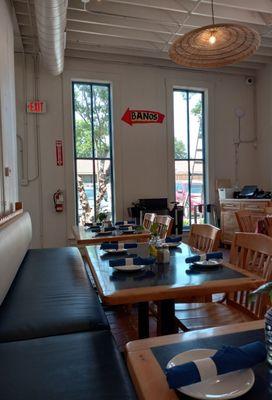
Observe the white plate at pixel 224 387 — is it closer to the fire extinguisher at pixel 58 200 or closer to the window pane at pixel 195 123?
the fire extinguisher at pixel 58 200

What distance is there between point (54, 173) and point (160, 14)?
10.2 feet

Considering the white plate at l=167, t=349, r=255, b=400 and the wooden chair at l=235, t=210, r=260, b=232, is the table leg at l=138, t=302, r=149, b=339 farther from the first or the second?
the wooden chair at l=235, t=210, r=260, b=232

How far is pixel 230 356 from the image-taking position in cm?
82

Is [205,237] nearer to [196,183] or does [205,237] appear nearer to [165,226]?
[165,226]

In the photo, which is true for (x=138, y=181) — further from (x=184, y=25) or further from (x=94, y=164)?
(x=184, y=25)

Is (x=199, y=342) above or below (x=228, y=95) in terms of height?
below

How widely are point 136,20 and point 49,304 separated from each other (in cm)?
446

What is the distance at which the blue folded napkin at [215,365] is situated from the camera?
2.49 ft

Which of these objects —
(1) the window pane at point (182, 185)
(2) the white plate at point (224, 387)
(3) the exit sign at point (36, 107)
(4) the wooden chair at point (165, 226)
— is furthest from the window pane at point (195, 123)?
(2) the white plate at point (224, 387)

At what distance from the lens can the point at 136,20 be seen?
4855mm

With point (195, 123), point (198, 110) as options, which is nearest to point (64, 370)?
point (195, 123)

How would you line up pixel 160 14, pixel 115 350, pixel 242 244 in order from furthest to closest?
1. pixel 160 14
2. pixel 242 244
3. pixel 115 350

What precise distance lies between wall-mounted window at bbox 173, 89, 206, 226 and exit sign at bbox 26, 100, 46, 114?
266cm

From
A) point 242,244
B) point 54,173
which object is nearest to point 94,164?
point 54,173
